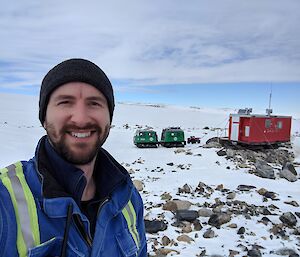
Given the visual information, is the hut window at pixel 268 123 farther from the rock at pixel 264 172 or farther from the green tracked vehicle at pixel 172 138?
the rock at pixel 264 172

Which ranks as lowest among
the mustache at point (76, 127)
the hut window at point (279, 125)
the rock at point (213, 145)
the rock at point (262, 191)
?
the rock at point (262, 191)

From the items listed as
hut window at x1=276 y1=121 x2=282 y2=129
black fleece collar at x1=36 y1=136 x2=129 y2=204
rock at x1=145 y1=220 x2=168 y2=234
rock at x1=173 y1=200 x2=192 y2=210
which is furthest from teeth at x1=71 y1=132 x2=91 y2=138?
hut window at x1=276 y1=121 x2=282 y2=129

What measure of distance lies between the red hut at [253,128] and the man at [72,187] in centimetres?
1698

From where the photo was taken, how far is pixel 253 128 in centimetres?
1838

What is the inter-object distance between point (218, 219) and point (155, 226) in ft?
5.04

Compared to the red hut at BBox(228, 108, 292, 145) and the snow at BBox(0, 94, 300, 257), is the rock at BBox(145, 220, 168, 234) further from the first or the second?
the red hut at BBox(228, 108, 292, 145)

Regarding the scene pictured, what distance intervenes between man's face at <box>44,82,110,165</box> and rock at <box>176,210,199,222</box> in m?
5.62

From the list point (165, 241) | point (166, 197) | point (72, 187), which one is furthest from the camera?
point (166, 197)

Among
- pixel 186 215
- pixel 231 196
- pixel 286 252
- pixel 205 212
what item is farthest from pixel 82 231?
pixel 231 196

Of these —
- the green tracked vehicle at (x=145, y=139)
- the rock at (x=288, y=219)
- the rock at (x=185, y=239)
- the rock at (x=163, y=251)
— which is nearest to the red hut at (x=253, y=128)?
the green tracked vehicle at (x=145, y=139)

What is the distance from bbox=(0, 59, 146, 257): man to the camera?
1590mm

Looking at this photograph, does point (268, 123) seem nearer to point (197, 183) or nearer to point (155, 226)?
point (197, 183)

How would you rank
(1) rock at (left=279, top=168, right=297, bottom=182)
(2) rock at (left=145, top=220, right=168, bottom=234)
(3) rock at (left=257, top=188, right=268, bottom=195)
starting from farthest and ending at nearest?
(1) rock at (left=279, top=168, right=297, bottom=182)
(3) rock at (left=257, top=188, right=268, bottom=195)
(2) rock at (left=145, top=220, right=168, bottom=234)

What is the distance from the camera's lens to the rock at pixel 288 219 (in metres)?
7.24
